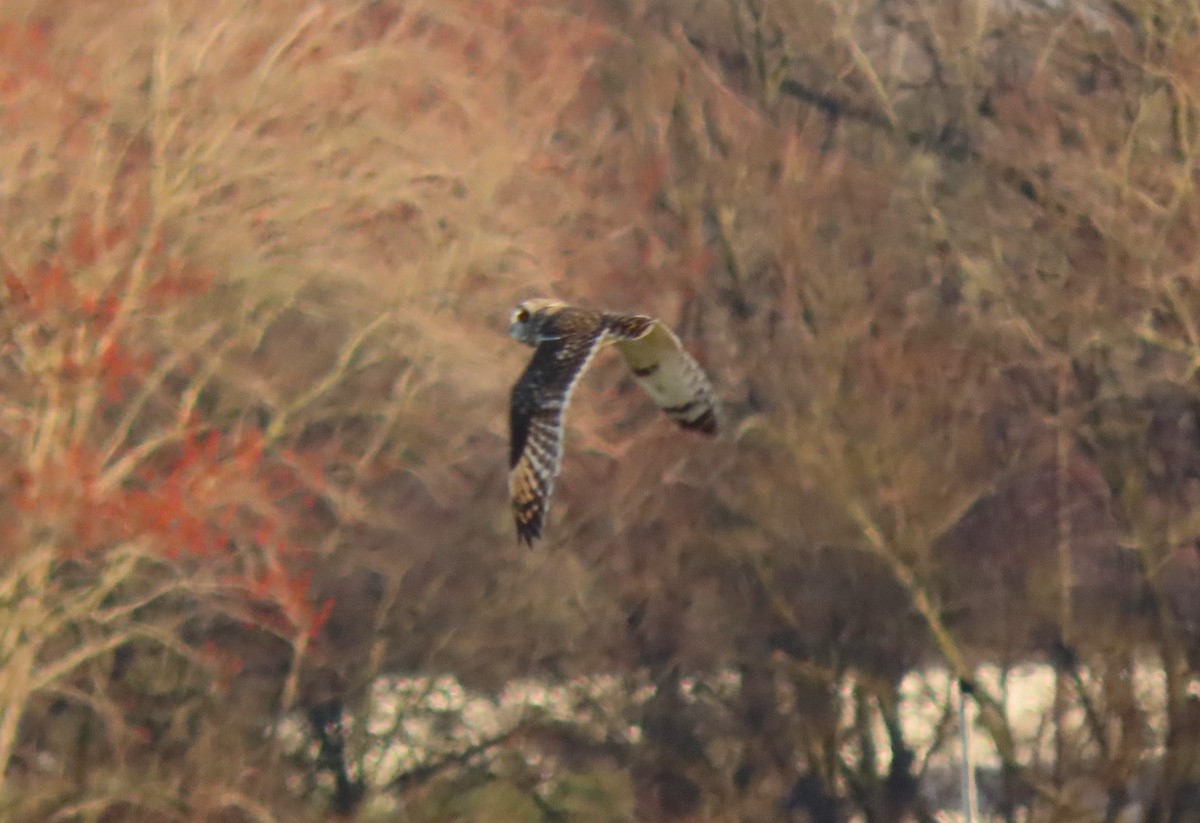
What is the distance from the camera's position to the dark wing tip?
7.09 meters

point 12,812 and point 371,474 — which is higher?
point 371,474

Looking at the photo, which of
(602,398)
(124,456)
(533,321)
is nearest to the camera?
(533,321)

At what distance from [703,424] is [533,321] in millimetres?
582

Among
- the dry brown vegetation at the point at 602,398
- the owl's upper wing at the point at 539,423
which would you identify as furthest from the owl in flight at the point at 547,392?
the dry brown vegetation at the point at 602,398

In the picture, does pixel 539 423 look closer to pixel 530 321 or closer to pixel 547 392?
pixel 547 392

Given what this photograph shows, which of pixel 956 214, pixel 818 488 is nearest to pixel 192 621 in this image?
pixel 818 488

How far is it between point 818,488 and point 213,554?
253 inches

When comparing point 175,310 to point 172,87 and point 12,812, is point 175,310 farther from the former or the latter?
point 12,812

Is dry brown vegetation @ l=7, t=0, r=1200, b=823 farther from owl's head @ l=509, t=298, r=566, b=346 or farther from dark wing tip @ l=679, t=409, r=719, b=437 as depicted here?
dark wing tip @ l=679, t=409, r=719, b=437

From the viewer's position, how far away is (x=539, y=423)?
628cm

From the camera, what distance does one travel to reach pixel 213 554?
14.8 metres

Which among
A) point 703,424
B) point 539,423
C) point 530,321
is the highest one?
point 539,423

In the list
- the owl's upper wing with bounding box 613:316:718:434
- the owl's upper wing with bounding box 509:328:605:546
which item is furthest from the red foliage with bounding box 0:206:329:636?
the owl's upper wing with bounding box 509:328:605:546

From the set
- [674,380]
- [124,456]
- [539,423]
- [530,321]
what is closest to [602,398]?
[124,456]
